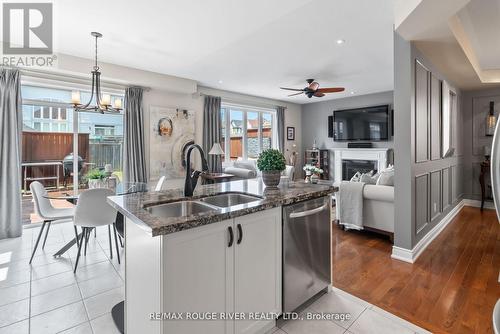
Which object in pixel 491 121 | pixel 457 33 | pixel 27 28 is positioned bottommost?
pixel 491 121

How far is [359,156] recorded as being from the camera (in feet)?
22.0

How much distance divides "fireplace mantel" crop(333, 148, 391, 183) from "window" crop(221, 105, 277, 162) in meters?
1.90

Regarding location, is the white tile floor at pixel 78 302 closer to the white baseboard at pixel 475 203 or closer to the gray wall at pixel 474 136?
the white baseboard at pixel 475 203

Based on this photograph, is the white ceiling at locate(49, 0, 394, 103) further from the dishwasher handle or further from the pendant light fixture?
the pendant light fixture

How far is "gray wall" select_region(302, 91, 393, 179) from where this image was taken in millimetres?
6543

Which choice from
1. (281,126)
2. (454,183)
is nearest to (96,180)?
(281,126)

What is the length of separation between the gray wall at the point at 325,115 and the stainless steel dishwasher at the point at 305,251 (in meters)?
5.27

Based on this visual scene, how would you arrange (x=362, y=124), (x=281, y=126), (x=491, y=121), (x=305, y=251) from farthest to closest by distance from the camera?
(x=281, y=126) → (x=362, y=124) → (x=491, y=121) → (x=305, y=251)

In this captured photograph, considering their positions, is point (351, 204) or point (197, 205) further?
point (351, 204)

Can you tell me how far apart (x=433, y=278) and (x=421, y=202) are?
0.98 m

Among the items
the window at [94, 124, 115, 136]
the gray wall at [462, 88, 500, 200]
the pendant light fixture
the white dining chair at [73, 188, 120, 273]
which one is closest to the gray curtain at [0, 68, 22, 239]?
the window at [94, 124, 115, 136]

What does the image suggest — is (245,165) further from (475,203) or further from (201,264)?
(475,203)

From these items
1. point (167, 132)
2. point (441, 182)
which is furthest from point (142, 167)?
point (441, 182)

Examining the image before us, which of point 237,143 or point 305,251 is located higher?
point 237,143
